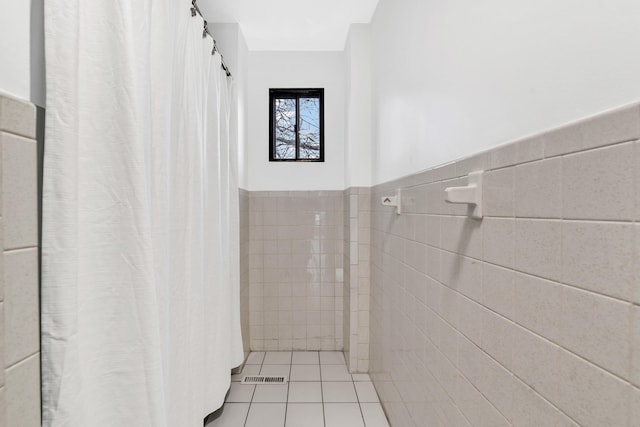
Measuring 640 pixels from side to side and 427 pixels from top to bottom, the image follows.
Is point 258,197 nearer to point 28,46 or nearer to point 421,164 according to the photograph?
point 421,164

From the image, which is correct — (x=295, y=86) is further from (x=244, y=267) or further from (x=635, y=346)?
(x=635, y=346)

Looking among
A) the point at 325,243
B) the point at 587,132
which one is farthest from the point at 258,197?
the point at 587,132

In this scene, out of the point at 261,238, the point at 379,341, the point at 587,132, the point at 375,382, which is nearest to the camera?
the point at 587,132

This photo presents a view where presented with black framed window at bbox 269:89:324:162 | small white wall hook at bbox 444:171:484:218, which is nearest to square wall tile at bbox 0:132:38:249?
small white wall hook at bbox 444:171:484:218

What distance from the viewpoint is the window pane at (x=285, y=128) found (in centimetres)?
326

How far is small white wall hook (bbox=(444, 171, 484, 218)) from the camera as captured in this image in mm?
971

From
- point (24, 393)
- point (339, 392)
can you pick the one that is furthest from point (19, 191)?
point (339, 392)

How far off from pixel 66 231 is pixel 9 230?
0.13 meters

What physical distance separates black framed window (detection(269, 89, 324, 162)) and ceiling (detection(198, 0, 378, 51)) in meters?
0.43

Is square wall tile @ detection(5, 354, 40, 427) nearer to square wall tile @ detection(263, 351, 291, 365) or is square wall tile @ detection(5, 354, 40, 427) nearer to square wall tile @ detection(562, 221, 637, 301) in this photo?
square wall tile @ detection(562, 221, 637, 301)

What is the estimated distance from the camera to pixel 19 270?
74 centimetres

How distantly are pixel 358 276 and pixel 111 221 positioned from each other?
6.47 feet

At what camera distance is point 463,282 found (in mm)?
1090

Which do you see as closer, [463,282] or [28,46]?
[28,46]
